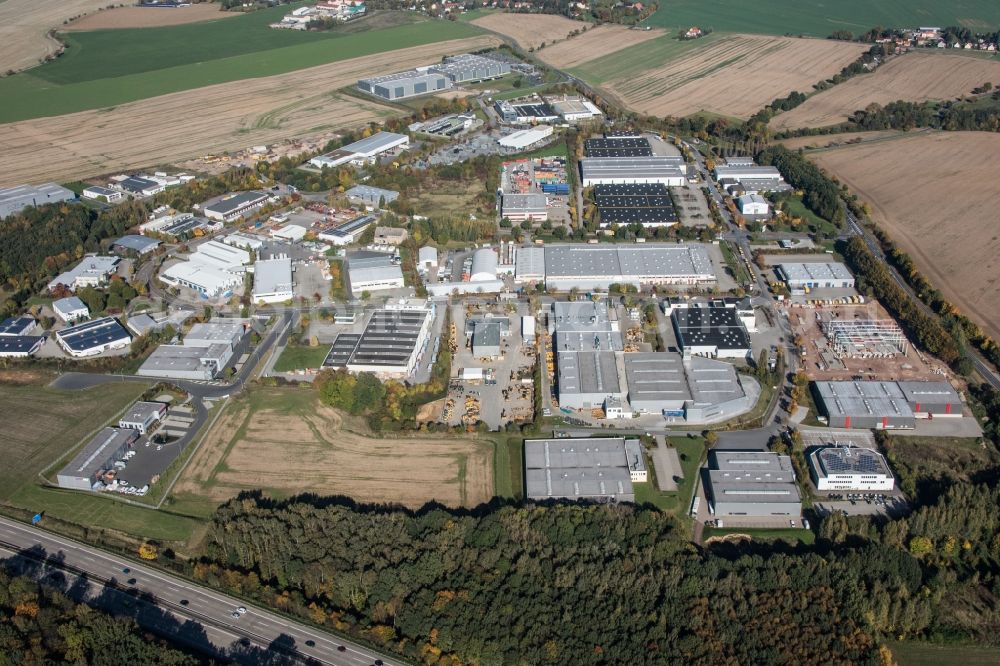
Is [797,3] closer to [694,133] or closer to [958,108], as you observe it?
[958,108]

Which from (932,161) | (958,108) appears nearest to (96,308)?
(932,161)

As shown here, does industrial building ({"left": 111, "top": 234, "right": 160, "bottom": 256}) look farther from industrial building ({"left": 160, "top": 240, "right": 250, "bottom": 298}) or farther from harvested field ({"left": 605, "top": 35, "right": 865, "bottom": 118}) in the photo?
harvested field ({"left": 605, "top": 35, "right": 865, "bottom": 118})

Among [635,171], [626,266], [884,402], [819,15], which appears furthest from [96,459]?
[819,15]

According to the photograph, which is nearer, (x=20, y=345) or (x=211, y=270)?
(x=20, y=345)

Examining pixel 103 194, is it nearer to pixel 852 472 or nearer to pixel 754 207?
pixel 754 207

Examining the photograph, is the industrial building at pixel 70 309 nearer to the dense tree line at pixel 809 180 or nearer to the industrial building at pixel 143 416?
the industrial building at pixel 143 416

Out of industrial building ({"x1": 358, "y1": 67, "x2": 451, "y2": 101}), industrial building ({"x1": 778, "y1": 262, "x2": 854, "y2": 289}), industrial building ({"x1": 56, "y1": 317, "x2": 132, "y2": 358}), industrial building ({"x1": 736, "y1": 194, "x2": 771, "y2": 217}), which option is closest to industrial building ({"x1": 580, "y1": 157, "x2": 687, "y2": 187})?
industrial building ({"x1": 736, "y1": 194, "x2": 771, "y2": 217})
